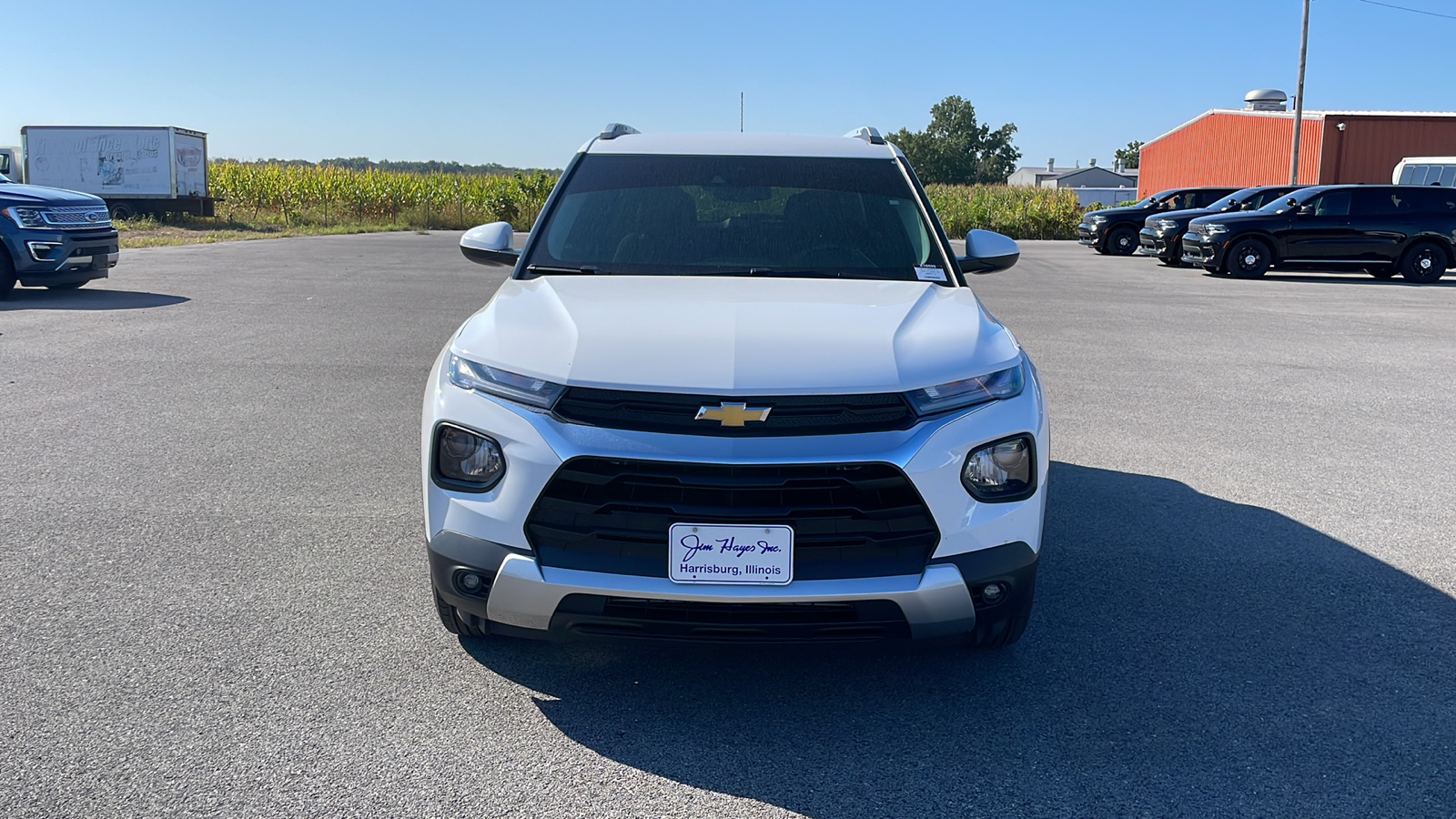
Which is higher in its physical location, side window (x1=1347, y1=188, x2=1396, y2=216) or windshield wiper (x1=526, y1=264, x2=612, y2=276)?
side window (x1=1347, y1=188, x2=1396, y2=216)

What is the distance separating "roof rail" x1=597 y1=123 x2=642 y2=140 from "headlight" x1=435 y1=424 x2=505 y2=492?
7.85 ft

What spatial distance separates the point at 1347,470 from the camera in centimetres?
636

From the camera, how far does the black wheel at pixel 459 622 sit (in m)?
3.41

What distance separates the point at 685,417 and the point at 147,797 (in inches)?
63.0

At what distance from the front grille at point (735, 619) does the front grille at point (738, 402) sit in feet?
1.48

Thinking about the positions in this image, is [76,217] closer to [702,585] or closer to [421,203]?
[702,585]

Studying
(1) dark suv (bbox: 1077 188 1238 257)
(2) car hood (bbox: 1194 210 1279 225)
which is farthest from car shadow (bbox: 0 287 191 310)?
A: (1) dark suv (bbox: 1077 188 1238 257)

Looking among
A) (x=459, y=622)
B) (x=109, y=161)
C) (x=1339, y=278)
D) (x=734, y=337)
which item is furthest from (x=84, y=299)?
(x=109, y=161)

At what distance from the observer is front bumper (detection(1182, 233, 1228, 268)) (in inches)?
820

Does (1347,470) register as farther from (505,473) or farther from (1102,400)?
(505,473)

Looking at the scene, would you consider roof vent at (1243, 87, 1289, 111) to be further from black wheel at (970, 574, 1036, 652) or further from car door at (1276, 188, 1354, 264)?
black wheel at (970, 574, 1036, 652)

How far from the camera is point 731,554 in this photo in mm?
2996

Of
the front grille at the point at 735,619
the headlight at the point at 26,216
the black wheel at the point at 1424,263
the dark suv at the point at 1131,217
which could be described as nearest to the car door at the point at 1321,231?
the black wheel at the point at 1424,263

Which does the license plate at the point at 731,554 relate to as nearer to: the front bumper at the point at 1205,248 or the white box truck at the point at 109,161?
the front bumper at the point at 1205,248
